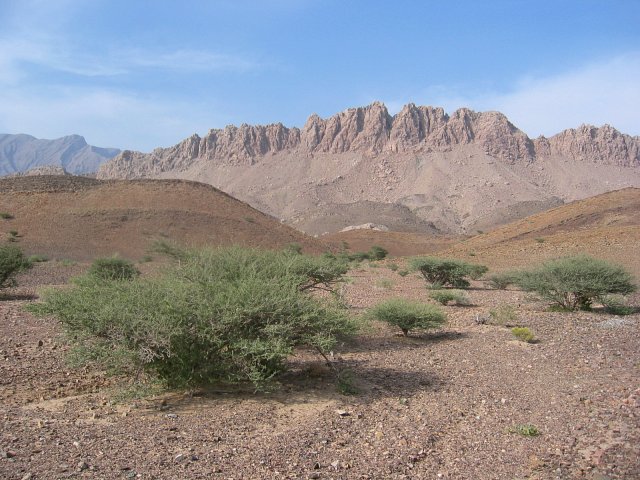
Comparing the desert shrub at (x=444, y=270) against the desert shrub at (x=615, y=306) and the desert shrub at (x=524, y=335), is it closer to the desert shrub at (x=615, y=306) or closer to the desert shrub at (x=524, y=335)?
the desert shrub at (x=615, y=306)

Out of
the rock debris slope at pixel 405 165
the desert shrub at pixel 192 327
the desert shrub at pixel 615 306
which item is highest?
the rock debris slope at pixel 405 165

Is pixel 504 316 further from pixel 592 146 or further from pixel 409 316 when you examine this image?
pixel 592 146

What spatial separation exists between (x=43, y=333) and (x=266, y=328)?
226 inches

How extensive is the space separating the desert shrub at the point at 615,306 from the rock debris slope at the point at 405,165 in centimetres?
8879

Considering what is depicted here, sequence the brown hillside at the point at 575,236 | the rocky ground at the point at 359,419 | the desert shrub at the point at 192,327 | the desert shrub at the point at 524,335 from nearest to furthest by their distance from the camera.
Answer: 1. the rocky ground at the point at 359,419
2. the desert shrub at the point at 192,327
3. the desert shrub at the point at 524,335
4. the brown hillside at the point at 575,236

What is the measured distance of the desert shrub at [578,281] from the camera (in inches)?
552

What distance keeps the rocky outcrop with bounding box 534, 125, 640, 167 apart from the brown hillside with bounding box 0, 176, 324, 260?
12080 centimetres

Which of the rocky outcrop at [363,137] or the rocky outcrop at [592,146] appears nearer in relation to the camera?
the rocky outcrop at [363,137]

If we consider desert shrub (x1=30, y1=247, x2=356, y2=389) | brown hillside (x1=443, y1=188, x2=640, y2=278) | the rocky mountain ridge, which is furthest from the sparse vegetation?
the rocky mountain ridge

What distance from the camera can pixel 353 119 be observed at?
160 m

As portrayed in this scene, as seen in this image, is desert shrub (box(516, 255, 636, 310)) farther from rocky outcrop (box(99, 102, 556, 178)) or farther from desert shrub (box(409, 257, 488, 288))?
rocky outcrop (box(99, 102, 556, 178))

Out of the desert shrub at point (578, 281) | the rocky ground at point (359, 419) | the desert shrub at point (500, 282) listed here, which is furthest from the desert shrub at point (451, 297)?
the rocky ground at point (359, 419)

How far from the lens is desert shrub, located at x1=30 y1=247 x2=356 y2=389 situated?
6.88m

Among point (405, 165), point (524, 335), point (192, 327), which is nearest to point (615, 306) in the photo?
point (524, 335)
